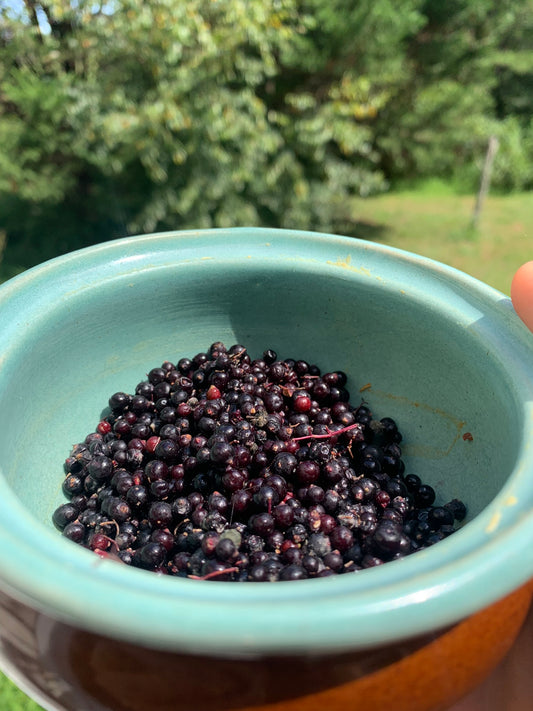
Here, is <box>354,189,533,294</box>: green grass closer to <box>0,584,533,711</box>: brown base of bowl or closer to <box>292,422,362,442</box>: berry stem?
<box>292,422,362,442</box>: berry stem

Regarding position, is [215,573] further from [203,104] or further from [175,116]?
[203,104]

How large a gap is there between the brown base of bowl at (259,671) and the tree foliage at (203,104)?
304 centimetres

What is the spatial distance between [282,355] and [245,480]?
1.38 ft

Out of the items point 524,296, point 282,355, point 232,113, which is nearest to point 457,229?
point 232,113

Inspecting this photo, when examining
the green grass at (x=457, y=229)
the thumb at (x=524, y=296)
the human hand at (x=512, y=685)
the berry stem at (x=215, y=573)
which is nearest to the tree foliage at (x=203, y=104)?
the green grass at (x=457, y=229)

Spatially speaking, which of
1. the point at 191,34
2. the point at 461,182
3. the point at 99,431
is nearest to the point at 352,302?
the point at 99,431

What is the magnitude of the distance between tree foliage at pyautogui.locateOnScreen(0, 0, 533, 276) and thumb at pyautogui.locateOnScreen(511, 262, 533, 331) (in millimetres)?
2649

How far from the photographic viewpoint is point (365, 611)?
0.56 m

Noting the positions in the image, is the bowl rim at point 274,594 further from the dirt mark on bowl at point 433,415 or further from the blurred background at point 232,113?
the blurred background at point 232,113

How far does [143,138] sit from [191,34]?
0.64m

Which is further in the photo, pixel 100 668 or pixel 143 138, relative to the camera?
pixel 143 138

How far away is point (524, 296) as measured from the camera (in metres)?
1.02

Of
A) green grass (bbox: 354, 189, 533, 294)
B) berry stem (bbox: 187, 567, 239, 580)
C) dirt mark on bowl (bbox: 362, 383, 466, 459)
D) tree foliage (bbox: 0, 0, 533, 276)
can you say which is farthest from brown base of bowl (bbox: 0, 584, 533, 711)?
green grass (bbox: 354, 189, 533, 294)

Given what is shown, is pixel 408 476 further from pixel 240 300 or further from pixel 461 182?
pixel 461 182
